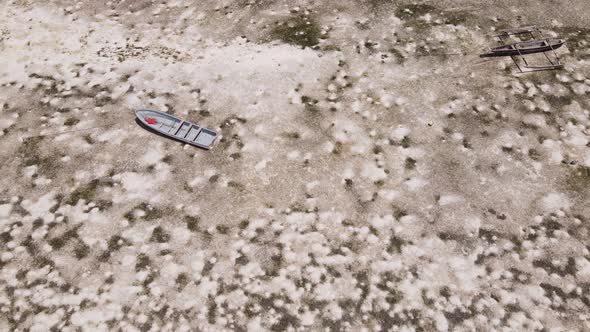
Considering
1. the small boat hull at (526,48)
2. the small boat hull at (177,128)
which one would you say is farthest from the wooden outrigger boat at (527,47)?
the small boat hull at (177,128)

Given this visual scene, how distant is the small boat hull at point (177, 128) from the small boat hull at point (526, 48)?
10388 mm

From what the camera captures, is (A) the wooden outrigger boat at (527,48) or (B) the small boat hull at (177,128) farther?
(A) the wooden outrigger boat at (527,48)

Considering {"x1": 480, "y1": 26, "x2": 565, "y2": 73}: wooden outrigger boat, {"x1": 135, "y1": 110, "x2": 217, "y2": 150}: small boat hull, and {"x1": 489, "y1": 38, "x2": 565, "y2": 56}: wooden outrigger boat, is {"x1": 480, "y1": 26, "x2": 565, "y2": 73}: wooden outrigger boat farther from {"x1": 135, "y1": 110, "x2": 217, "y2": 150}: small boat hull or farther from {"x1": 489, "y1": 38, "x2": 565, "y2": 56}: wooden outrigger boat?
{"x1": 135, "y1": 110, "x2": 217, "y2": 150}: small boat hull

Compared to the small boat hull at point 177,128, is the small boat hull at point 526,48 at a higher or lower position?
higher

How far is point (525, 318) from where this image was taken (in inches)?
380

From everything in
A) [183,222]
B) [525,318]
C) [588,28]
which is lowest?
[525,318]

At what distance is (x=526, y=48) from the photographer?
15383 mm

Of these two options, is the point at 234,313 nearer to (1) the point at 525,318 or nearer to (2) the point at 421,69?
(1) the point at 525,318

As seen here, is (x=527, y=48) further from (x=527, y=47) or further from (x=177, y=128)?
(x=177, y=128)

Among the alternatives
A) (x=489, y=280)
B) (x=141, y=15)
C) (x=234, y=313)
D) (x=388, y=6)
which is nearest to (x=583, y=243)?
(x=489, y=280)

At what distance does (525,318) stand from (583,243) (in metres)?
2.75

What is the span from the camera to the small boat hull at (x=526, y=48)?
15398 millimetres

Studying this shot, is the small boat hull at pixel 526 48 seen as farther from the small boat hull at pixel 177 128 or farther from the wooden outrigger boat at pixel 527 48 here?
the small boat hull at pixel 177 128

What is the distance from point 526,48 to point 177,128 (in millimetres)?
12503
